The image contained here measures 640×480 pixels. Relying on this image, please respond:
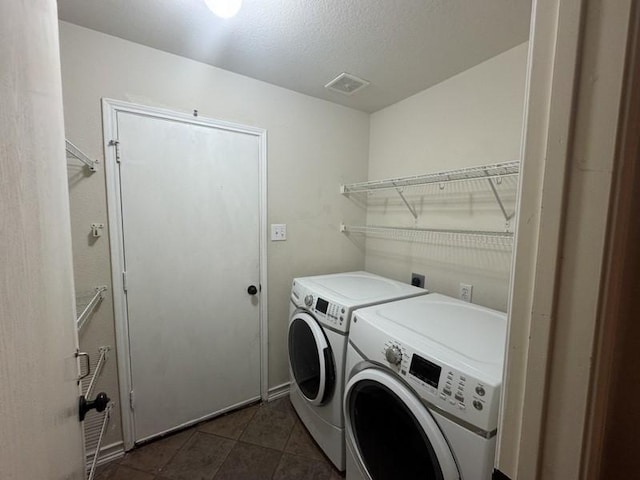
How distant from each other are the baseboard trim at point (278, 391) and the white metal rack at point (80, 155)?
1.86 metres

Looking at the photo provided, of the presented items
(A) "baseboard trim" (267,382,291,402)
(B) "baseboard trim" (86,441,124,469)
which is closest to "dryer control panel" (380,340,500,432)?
(A) "baseboard trim" (267,382,291,402)

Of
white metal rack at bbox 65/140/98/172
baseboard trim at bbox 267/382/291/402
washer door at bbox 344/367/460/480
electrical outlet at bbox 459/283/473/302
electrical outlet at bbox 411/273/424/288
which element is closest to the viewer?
washer door at bbox 344/367/460/480

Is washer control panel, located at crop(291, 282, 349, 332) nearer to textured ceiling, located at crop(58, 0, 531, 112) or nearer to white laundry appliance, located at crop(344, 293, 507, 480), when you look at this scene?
white laundry appliance, located at crop(344, 293, 507, 480)

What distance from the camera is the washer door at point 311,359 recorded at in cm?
142

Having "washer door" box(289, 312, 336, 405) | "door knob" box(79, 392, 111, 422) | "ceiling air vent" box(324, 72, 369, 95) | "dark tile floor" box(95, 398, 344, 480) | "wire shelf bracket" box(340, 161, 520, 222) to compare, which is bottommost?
"dark tile floor" box(95, 398, 344, 480)

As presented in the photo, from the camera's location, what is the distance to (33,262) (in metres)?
0.48

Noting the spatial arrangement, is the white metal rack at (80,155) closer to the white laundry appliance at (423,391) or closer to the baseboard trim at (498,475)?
the white laundry appliance at (423,391)

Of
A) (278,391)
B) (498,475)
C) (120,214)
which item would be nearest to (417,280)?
(278,391)

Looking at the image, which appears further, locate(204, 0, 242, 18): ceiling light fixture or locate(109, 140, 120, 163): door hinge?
locate(109, 140, 120, 163): door hinge

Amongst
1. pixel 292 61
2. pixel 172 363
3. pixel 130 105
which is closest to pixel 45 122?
pixel 130 105

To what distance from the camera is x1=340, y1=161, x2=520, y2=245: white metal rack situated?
1397mm

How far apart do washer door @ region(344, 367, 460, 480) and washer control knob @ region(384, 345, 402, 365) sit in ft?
0.20

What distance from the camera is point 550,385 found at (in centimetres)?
39

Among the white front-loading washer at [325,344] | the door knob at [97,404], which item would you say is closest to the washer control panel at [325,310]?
the white front-loading washer at [325,344]
